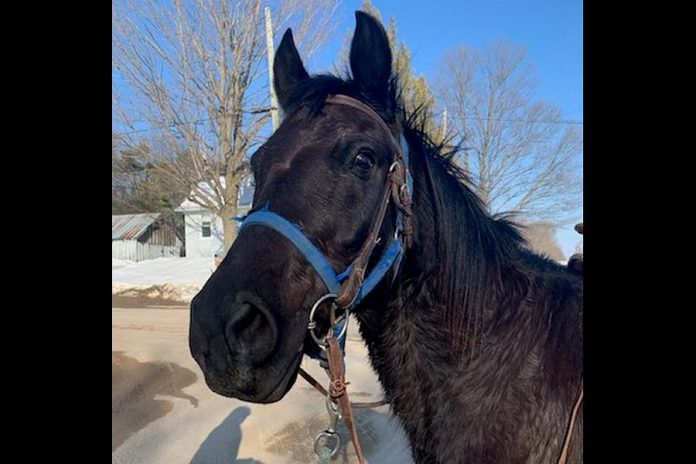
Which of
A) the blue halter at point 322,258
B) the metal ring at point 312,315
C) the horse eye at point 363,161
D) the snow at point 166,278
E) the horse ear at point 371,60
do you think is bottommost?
the snow at point 166,278

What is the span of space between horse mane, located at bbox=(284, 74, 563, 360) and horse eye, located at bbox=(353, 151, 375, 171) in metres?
0.26

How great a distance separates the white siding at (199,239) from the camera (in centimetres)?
3272

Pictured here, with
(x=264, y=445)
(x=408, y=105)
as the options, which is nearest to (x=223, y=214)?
(x=264, y=445)

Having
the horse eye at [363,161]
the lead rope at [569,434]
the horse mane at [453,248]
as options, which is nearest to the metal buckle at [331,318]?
the horse mane at [453,248]

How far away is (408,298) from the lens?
78.6 inches

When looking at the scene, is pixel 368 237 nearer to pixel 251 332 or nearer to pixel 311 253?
pixel 311 253

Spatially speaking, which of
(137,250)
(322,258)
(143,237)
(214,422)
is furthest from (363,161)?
(143,237)

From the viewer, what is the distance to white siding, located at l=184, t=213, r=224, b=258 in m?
32.7

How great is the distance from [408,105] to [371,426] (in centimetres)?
439

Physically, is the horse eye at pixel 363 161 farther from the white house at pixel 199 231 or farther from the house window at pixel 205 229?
the house window at pixel 205 229

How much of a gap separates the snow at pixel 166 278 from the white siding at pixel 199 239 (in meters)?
5.36

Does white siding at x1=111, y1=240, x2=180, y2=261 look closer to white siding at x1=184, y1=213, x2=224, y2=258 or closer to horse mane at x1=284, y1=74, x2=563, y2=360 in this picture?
white siding at x1=184, y1=213, x2=224, y2=258
